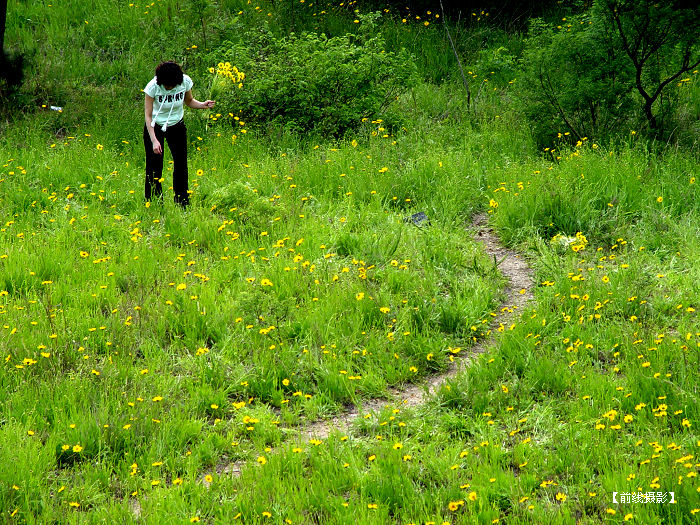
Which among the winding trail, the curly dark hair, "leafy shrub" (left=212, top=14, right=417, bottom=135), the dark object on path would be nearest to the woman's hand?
the curly dark hair

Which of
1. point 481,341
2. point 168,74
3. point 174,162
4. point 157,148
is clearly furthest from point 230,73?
point 481,341

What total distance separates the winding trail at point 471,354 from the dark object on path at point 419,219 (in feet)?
1.65

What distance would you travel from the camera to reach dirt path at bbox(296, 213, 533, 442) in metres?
5.01

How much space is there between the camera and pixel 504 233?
304 inches

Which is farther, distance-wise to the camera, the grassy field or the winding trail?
the winding trail

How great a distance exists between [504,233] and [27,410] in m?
4.73

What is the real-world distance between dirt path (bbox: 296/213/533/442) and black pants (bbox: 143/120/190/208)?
3.09 meters

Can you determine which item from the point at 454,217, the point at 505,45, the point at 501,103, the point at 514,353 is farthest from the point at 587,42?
the point at 514,353

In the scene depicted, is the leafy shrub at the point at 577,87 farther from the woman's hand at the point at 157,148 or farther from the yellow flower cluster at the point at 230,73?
the woman's hand at the point at 157,148

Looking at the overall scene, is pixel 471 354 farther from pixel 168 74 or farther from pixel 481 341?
pixel 168 74

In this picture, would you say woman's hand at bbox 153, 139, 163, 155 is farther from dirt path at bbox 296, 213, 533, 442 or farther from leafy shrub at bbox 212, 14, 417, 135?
dirt path at bbox 296, 213, 533, 442

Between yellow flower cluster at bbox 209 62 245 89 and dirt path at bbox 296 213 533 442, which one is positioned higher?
yellow flower cluster at bbox 209 62 245 89

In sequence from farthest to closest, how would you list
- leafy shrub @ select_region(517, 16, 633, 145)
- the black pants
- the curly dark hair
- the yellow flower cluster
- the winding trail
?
the yellow flower cluster
leafy shrub @ select_region(517, 16, 633, 145)
the black pants
the curly dark hair
the winding trail

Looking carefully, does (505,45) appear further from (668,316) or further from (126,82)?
(668,316)
